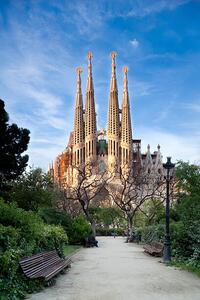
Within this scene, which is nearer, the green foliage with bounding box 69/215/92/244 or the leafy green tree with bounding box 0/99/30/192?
the leafy green tree with bounding box 0/99/30/192

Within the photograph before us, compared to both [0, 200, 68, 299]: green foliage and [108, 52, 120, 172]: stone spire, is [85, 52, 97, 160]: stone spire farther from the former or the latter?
[0, 200, 68, 299]: green foliage

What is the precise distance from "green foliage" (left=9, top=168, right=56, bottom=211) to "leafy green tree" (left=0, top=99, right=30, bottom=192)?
15.3 feet

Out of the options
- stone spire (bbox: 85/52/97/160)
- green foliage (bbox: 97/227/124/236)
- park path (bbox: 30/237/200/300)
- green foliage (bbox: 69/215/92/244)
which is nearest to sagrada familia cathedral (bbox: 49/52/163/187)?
stone spire (bbox: 85/52/97/160)

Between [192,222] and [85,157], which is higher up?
[85,157]

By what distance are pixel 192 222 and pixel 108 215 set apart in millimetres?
50027

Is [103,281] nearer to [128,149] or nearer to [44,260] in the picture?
[44,260]

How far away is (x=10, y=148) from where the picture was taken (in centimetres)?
2825

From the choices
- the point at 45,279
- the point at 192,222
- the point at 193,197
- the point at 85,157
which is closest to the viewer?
the point at 45,279

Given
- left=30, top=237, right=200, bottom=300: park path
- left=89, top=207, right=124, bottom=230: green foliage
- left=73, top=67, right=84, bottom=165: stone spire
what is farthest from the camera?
left=73, top=67, right=84, bottom=165: stone spire

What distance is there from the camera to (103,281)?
11.8 m

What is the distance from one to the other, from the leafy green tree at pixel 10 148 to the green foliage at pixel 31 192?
4.67 meters

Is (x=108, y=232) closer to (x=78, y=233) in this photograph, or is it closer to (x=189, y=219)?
(x=78, y=233)

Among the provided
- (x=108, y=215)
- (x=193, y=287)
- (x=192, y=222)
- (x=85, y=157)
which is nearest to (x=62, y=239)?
(x=192, y=222)

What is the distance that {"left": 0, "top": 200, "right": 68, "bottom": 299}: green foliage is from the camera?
8.52 m
